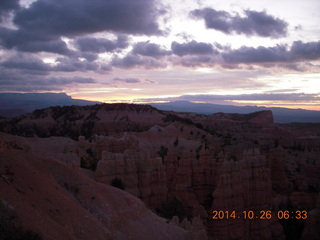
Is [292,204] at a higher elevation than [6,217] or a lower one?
lower

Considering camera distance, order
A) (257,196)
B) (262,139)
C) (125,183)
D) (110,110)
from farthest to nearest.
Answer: (110,110) < (262,139) < (257,196) < (125,183)

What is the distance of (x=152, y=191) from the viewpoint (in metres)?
23.2

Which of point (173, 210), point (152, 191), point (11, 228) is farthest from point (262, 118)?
point (11, 228)

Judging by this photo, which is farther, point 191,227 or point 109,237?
point 191,227

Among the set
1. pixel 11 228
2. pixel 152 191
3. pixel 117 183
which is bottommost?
→ pixel 152 191

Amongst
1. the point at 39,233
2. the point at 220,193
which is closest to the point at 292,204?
the point at 220,193

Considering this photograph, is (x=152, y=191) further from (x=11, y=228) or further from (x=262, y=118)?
(x=262, y=118)

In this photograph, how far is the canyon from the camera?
9.56 metres

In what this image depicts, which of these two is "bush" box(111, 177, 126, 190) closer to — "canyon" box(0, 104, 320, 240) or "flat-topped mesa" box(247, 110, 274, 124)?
"canyon" box(0, 104, 320, 240)

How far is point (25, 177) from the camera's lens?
9906mm

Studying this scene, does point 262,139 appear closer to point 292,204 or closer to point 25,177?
point 292,204

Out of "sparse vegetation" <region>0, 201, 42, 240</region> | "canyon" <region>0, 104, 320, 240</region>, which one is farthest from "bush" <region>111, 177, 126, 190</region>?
"sparse vegetation" <region>0, 201, 42, 240</region>

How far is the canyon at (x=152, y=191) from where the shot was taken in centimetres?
956

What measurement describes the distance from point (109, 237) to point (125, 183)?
38.2ft
